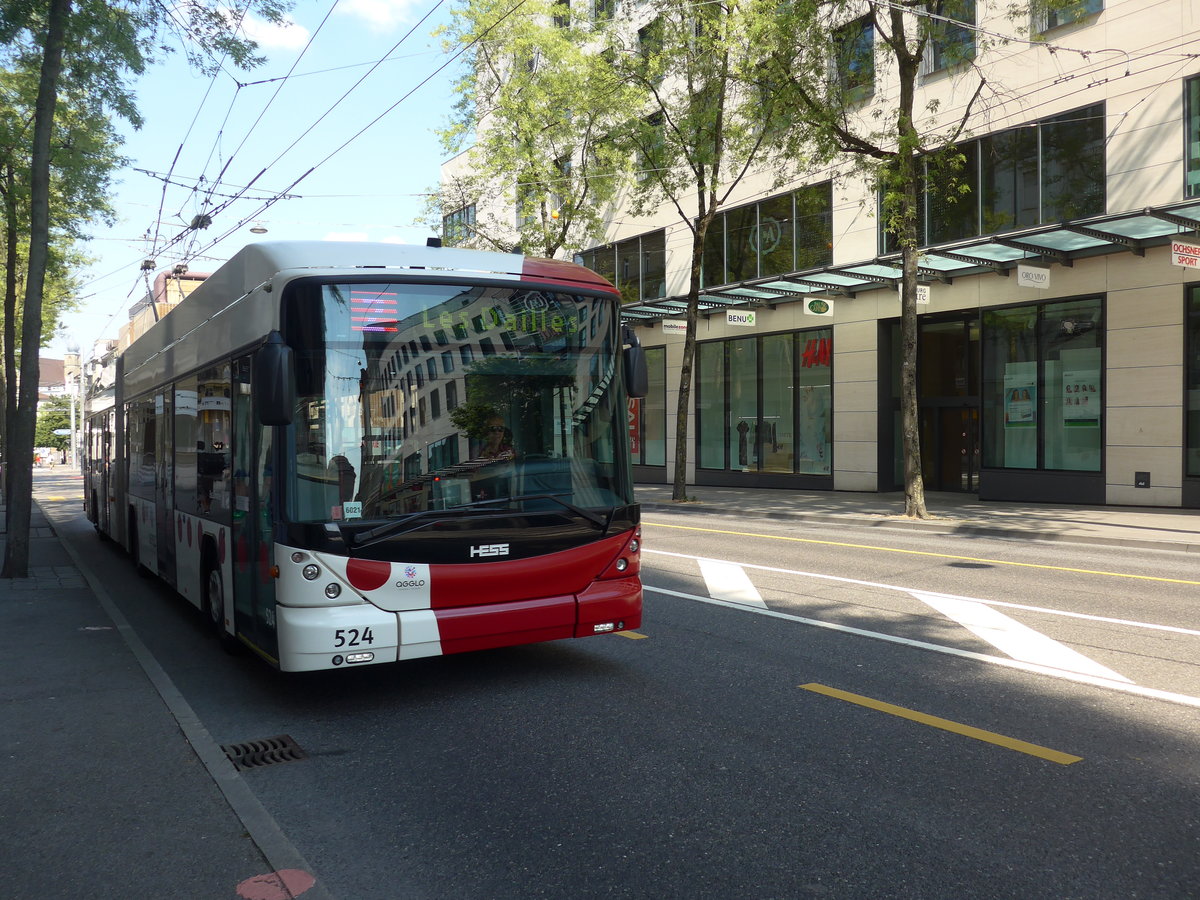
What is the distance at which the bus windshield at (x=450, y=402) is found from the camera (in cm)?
581

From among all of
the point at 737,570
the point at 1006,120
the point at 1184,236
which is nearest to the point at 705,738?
the point at 737,570

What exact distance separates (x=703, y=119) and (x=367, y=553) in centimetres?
1874

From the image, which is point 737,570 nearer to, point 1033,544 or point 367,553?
point 1033,544

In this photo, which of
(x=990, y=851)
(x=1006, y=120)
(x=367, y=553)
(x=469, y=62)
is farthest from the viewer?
(x=469, y=62)

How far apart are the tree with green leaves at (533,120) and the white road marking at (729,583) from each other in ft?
55.2

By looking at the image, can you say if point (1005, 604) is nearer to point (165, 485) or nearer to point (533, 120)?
point (165, 485)

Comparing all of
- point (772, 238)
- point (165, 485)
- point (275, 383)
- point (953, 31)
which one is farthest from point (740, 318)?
point (275, 383)

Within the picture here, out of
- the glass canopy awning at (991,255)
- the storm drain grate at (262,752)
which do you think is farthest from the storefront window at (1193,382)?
the storm drain grate at (262,752)

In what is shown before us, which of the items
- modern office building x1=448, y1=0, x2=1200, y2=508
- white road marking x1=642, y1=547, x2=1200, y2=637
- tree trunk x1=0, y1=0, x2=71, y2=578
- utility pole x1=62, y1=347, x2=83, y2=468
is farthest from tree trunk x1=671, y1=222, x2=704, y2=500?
utility pole x1=62, y1=347, x2=83, y2=468

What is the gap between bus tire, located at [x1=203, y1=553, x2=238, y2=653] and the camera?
7.59 m

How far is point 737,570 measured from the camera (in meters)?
11.7

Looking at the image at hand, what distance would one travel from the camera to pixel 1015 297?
70.5 ft

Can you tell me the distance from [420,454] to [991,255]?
17.8 meters

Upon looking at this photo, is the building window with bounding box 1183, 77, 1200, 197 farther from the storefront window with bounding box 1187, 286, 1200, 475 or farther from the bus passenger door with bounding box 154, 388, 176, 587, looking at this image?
the bus passenger door with bounding box 154, 388, 176, 587
